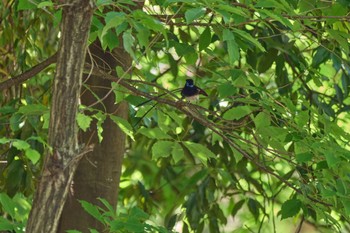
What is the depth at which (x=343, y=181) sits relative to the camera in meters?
3.39

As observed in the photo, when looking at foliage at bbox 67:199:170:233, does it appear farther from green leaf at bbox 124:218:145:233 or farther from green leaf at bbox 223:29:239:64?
green leaf at bbox 223:29:239:64

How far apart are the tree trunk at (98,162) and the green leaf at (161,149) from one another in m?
0.35

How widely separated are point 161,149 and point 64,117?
51.4 inches

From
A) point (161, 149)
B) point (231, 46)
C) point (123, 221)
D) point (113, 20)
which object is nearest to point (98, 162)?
point (161, 149)

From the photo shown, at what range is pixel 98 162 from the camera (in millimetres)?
3830

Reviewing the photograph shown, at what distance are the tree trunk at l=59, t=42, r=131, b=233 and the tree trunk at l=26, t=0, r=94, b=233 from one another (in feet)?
5.00

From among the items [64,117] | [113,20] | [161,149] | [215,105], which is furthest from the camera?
[215,105]

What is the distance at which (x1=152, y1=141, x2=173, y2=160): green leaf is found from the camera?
348 centimetres

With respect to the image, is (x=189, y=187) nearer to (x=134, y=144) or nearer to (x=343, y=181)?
(x=134, y=144)

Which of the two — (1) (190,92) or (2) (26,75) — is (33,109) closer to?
(2) (26,75)

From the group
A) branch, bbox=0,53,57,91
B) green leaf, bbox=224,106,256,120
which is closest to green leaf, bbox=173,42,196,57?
green leaf, bbox=224,106,256,120

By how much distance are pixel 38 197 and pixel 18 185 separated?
1914 millimetres

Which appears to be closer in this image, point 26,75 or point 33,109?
point 33,109

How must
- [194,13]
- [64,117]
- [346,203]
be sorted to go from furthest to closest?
[346,203] → [194,13] → [64,117]
